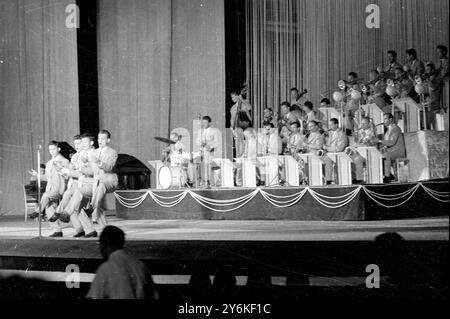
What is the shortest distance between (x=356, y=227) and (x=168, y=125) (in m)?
5.79

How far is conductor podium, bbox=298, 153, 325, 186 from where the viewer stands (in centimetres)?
815

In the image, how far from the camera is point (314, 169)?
822cm

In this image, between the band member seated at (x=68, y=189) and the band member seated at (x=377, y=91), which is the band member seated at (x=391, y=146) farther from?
the band member seated at (x=68, y=189)

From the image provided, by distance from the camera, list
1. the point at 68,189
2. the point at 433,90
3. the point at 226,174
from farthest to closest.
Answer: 1. the point at 226,174
2. the point at 433,90
3. the point at 68,189

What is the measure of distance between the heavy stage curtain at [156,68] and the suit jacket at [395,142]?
3.37m

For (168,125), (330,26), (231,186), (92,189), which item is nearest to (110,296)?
(92,189)

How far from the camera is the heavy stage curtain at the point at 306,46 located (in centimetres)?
934

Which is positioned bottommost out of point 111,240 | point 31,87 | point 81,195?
point 111,240

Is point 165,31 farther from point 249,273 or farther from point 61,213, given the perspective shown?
point 249,273

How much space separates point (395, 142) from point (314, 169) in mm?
1088

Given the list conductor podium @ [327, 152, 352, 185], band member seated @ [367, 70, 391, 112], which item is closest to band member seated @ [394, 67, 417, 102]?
band member seated @ [367, 70, 391, 112]

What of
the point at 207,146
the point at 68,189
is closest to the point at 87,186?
the point at 68,189

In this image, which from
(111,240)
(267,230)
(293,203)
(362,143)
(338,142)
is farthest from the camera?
(338,142)

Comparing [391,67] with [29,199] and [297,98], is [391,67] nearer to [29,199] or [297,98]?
[297,98]
